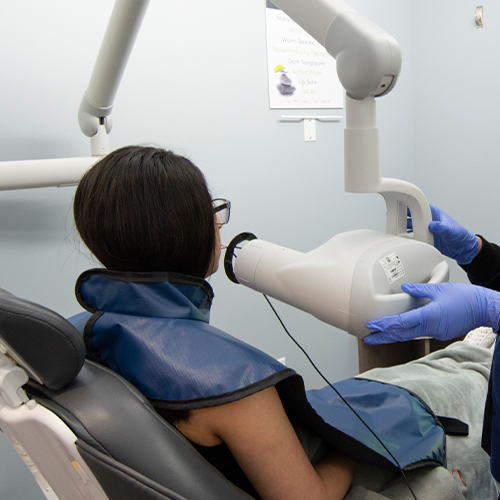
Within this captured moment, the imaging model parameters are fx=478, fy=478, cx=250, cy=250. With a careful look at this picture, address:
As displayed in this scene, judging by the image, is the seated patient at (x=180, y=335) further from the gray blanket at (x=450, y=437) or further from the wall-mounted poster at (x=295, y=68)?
Result: the wall-mounted poster at (x=295, y=68)

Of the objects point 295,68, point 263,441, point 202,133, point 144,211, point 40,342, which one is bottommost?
point 263,441

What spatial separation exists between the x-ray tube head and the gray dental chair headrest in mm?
414

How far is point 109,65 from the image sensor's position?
3.97 feet

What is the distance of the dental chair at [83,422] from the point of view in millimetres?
556

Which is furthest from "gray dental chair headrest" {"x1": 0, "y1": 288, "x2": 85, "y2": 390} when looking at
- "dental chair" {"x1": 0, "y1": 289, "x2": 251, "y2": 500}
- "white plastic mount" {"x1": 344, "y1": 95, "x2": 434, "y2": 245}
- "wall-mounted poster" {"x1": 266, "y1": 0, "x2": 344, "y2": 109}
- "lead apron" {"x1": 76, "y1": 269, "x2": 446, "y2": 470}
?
→ "wall-mounted poster" {"x1": 266, "y1": 0, "x2": 344, "y2": 109}

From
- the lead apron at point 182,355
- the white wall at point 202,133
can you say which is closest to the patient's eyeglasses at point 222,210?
the lead apron at point 182,355

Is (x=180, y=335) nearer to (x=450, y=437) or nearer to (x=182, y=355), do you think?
(x=182, y=355)

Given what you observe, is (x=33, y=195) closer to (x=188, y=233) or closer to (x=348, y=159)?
(x=188, y=233)

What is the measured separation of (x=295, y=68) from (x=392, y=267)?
4.94ft

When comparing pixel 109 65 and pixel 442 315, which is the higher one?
pixel 109 65

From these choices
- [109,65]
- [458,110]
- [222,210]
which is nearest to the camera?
[222,210]

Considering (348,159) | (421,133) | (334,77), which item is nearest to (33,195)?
(348,159)

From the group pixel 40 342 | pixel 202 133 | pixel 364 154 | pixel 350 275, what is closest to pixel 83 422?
pixel 40 342

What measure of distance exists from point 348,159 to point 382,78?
16 centimetres
